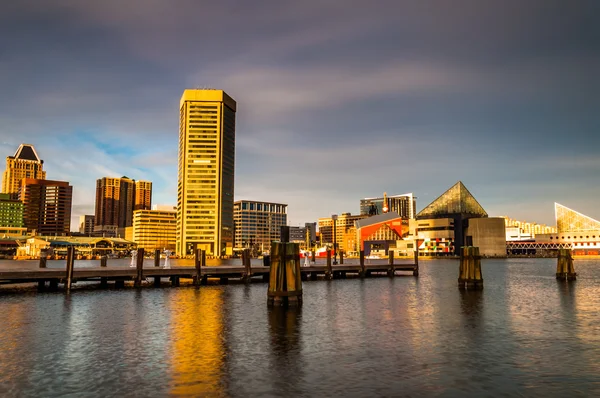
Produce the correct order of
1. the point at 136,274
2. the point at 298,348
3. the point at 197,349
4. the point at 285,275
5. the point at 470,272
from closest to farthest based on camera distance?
the point at 197,349 < the point at 298,348 < the point at 285,275 < the point at 136,274 < the point at 470,272

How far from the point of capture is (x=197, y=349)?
91.1 ft

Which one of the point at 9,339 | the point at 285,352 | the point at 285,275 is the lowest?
the point at 285,352

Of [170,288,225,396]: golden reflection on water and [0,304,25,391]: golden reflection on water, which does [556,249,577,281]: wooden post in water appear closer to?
[170,288,225,396]: golden reflection on water

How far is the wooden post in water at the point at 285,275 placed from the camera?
43094 millimetres

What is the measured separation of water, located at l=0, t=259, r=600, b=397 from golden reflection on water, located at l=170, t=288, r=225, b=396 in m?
0.09

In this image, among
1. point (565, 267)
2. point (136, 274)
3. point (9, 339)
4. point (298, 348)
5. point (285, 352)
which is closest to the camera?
point (285, 352)

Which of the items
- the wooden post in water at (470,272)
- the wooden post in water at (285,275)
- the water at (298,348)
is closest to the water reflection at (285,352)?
the water at (298,348)

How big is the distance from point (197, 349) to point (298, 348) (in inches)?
230

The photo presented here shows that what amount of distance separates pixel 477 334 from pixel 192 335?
19.2 m

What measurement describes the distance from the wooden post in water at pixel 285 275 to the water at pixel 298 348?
6.16 ft

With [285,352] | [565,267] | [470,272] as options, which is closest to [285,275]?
[285,352]

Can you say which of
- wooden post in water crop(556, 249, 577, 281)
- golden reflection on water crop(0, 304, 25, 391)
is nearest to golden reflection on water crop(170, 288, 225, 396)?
golden reflection on water crop(0, 304, 25, 391)

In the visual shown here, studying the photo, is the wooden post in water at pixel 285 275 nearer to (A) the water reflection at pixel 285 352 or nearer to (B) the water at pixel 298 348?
(B) the water at pixel 298 348

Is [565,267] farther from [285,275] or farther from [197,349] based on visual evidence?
[197,349]
